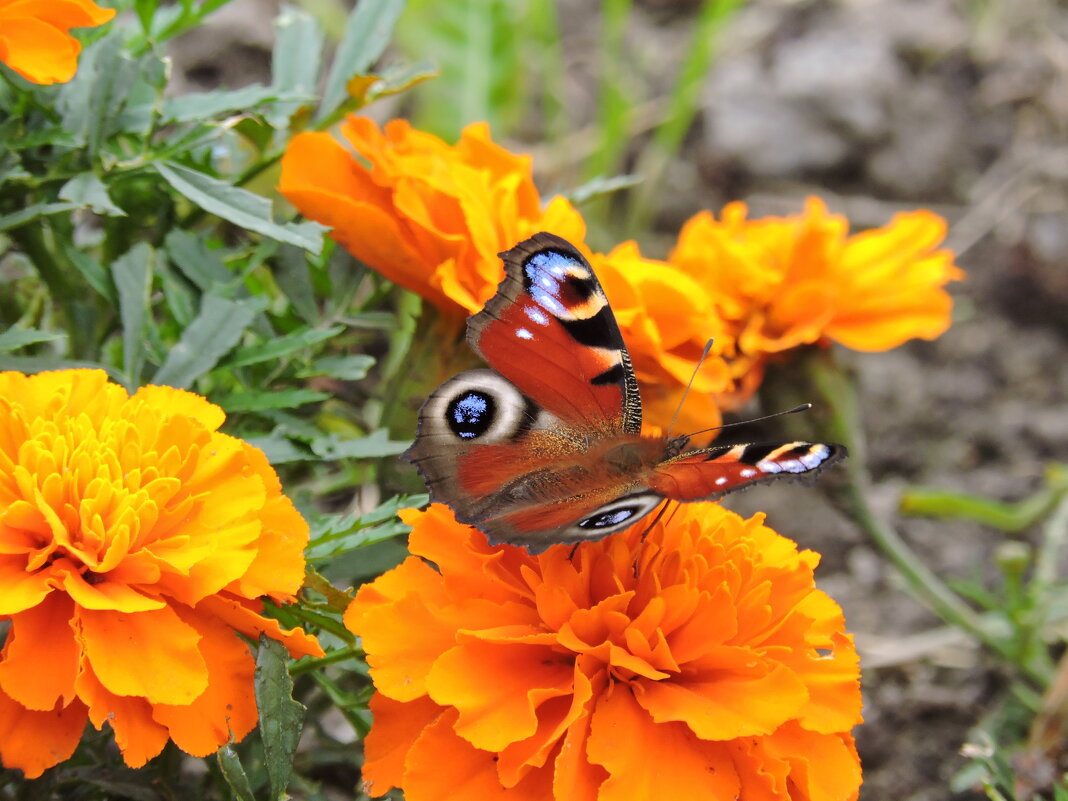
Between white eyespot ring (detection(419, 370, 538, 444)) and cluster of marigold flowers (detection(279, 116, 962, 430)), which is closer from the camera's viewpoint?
white eyespot ring (detection(419, 370, 538, 444))

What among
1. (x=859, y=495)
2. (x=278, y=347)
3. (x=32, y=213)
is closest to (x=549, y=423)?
(x=278, y=347)

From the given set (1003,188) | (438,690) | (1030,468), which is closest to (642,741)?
(438,690)

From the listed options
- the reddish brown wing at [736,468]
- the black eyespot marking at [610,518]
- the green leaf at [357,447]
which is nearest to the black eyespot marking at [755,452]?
the reddish brown wing at [736,468]

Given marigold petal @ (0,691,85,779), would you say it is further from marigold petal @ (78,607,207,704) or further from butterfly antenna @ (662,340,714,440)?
butterfly antenna @ (662,340,714,440)

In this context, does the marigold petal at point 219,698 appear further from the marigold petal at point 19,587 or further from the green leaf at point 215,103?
the green leaf at point 215,103

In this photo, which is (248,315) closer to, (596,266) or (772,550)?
(596,266)

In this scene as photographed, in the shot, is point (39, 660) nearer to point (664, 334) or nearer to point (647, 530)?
point (647, 530)

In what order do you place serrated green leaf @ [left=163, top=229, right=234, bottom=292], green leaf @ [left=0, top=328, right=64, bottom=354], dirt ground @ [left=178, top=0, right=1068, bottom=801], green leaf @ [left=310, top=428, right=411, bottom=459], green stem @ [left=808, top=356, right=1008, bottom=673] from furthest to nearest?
dirt ground @ [left=178, top=0, right=1068, bottom=801]
green stem @ [left=808, top=356, right=1008, bottom=673]
serrated green leaf @ [left=163, top=229, right=234, bottom=292]
green leaf @ [left=310, top=428, right=411, bottom=459]
green leaf @ [left=0, top=328, right=64, bottom=354]

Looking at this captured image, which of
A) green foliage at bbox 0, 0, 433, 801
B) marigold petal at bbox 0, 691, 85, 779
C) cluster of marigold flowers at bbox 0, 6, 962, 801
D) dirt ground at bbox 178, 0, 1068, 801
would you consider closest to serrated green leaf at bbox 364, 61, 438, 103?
green foliage at bbox 0, 0, 433, 801
